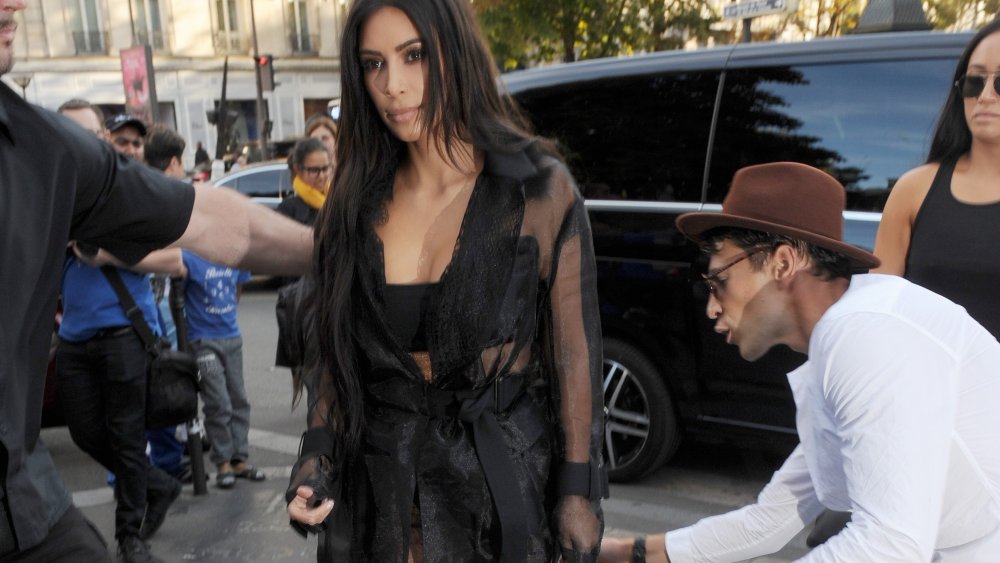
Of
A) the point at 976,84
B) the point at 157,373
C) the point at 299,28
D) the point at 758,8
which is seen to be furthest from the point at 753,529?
the point at 299,28

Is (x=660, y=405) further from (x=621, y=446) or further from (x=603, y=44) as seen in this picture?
(x=603, y=44)

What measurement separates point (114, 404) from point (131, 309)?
38cm

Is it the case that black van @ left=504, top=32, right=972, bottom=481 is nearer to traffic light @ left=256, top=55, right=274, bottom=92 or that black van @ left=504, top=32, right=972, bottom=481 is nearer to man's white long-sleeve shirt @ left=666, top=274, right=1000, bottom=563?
man's white long-sleeve shirt @ left=666, top=274, right=1000, bottom=563

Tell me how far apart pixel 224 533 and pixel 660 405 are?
1986 mm

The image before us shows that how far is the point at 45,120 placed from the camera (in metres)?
1.65

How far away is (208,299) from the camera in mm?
4582

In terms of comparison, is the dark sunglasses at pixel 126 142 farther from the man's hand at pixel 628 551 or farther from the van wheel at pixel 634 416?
the man's hand at pixel 628 551

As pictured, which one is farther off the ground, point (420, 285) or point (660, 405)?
point (420, 285)

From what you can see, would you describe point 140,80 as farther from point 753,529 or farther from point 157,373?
point 753,529

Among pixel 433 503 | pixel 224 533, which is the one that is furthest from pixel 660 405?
pixel 433 503

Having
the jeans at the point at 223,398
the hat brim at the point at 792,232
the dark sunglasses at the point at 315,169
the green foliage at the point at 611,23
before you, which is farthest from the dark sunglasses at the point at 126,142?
the green foliage at the point at 611,23

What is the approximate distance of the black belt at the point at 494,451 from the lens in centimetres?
178

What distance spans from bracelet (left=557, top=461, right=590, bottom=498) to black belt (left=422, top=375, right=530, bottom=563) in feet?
0.30

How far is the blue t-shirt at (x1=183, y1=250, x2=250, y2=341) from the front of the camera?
4543 mm
